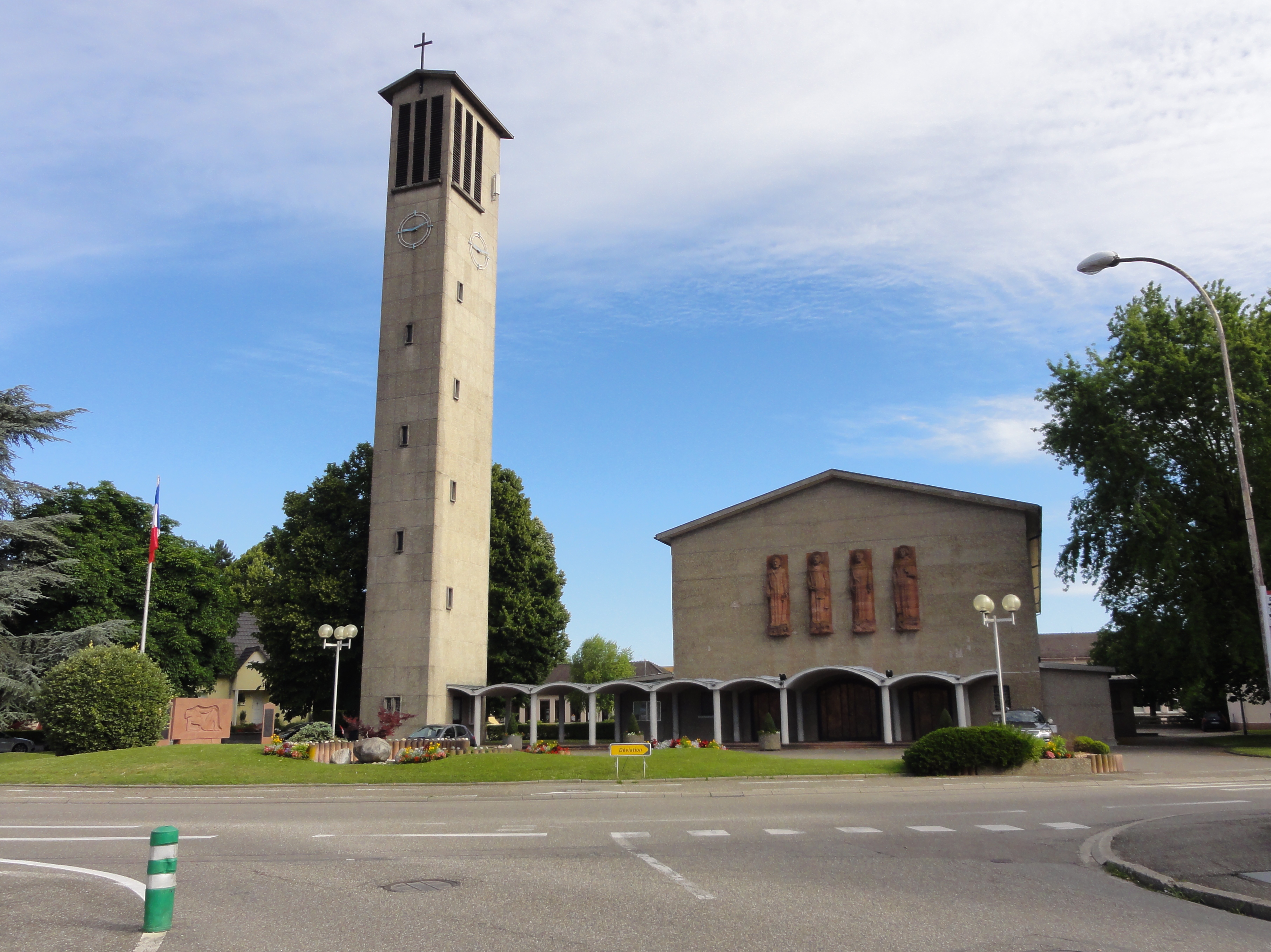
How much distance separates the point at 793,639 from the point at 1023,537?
10.9 metres

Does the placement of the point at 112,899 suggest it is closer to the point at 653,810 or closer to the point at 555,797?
the point at 653,810

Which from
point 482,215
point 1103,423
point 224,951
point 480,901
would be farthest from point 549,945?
point 482,215

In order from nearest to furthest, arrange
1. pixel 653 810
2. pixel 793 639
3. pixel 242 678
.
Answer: pixel 653 810, pixel 793 639, pixel 242 678

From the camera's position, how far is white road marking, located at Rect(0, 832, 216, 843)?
12.7 m

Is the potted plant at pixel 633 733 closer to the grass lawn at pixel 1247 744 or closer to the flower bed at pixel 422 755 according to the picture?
the flower bed at pixel 422 755

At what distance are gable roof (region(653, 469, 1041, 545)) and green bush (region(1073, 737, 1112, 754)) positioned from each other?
15.8m

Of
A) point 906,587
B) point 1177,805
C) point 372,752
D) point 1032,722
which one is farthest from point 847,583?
point 1177,805

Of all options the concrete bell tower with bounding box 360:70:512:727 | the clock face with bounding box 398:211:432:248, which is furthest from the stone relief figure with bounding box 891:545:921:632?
the clock face with bounding box 398:211:432:248

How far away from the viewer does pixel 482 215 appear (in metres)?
48.2

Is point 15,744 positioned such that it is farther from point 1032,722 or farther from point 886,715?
point 1032,722

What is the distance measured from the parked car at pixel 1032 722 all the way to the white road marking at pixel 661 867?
75.4 ft

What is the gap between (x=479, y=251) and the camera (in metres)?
47.3

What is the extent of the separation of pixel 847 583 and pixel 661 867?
3467 cm

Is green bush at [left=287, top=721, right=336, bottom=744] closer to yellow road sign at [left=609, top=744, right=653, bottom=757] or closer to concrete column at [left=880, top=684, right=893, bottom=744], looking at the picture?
yellow road sign at [left=609, top=744, right=653, bottom=757]
